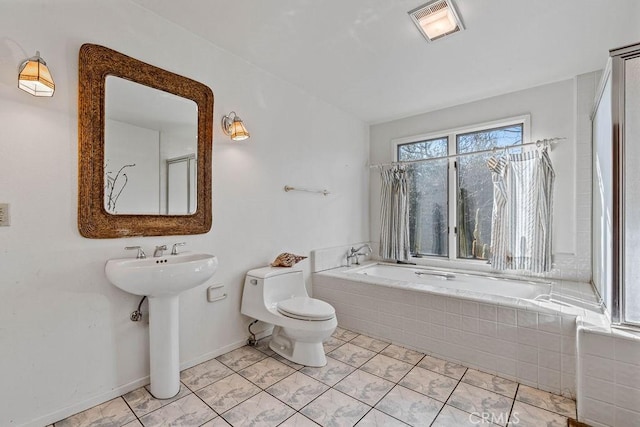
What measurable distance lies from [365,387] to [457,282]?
163cm

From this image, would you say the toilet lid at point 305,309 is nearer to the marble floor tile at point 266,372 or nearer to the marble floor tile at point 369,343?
the marble floor tile at point 266,372

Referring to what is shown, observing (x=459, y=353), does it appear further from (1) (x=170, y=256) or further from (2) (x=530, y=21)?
(2) (x=530, y=21)


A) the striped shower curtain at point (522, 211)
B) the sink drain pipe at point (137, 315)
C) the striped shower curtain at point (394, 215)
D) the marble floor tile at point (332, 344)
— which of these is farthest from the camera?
the striped shower curtain at point (394, 215)

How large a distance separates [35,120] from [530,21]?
9.38ft

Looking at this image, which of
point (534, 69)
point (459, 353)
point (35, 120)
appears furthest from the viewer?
point (534, 69)

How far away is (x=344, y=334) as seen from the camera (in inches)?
108

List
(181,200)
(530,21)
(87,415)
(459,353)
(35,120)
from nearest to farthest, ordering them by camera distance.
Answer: (35,120) < (87,415) < (530,21) < (181,200) < (459,353)

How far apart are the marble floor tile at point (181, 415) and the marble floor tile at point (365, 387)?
771 millimetres

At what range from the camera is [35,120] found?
1.52m

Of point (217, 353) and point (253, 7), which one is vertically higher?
point (253, 7)

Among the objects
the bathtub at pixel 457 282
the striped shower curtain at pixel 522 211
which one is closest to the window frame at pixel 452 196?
the bathtub at pixel 457 282

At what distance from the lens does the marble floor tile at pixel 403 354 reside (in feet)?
7.49

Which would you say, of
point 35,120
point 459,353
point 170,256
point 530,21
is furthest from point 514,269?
point 35,120

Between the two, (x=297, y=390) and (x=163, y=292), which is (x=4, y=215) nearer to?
(x=163, y=292)
